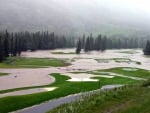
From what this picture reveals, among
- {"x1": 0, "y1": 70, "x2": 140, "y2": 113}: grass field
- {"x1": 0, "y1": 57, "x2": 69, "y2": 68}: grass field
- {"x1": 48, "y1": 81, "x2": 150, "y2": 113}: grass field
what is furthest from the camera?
{"x1": 0, "y1": 57, "x2": 69, "y2": 68}: grass field

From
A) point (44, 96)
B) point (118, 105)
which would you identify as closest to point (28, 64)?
point (44, 96)

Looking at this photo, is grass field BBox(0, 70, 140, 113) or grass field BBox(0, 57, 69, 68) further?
grass field BBox(0, 57, 69, 68)

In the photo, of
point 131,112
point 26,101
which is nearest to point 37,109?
point 26,101

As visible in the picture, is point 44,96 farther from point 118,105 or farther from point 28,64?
point 28,64

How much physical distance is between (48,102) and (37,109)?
5.42m

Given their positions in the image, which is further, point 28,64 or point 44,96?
point 28,64

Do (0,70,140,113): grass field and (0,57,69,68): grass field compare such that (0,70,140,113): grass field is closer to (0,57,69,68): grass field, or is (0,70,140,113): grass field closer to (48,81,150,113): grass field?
(48,81,150,113): grass field

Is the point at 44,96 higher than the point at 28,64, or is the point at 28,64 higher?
the point at 44,96

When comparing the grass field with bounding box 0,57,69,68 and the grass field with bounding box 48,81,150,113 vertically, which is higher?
the grass field with bounding box 48,81,150,113

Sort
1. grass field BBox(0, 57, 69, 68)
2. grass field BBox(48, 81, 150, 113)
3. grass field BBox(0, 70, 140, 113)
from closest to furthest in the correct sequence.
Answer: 1. grass field BBox(48, 81, 150, 113)
2. grass field BBox(0, 70, 140, 113)
3. grass field BBox(0, 57, 69, 68)

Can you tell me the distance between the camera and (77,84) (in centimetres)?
6975

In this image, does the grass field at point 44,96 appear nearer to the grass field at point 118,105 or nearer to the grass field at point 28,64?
the grass field at point 118,105

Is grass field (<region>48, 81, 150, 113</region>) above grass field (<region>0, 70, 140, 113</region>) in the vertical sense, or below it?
above

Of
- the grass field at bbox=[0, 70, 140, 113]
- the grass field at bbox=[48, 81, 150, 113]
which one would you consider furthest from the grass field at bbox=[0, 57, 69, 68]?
the grass field at bbox=[48, 81, 150, 113]
